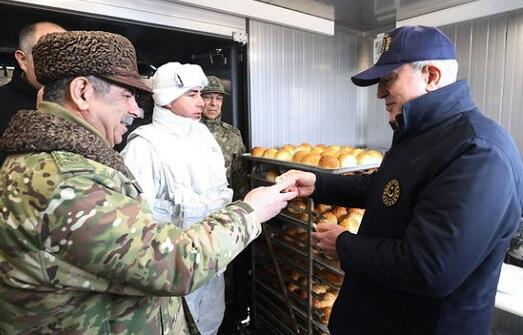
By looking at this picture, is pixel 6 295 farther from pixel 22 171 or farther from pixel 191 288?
pixel 191 288

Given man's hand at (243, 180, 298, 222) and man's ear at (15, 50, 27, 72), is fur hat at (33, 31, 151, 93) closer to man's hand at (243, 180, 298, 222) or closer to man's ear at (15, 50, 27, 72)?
man's hand at (243, 180, 298, 222)

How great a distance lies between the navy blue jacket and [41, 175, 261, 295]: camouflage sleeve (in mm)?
470

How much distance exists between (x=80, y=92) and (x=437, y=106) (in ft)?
2.95

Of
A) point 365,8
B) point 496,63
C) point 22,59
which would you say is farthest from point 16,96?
point 496,63

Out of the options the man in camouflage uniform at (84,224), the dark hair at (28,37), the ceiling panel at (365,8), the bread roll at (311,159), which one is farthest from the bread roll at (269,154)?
the dark hair at (28,37)

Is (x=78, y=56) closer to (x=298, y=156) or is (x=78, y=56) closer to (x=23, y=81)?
(x=23, y=81)

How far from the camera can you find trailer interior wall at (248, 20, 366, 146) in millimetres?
2168

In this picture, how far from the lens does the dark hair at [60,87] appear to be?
2.37 feet

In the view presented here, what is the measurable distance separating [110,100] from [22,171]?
0.79 feet

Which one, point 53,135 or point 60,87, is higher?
point 60,87

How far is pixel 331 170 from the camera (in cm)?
154

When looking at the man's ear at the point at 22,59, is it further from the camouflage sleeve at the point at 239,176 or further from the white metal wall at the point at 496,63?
the white metal wall at the point at 496,63

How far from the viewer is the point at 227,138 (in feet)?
6.98

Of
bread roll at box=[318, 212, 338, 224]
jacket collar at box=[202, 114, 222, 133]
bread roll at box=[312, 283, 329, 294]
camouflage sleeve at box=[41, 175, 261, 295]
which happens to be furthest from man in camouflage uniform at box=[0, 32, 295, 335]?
jacket collar at box=[202, 114, 222, 133]
